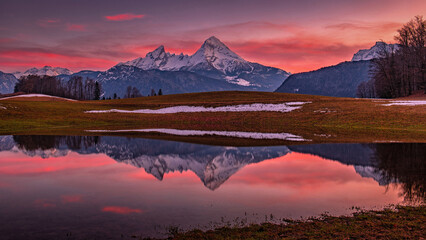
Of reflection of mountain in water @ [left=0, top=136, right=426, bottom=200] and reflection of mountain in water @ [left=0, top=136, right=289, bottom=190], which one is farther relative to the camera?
reflection of mountain in water @ [left=0, top=136, right=289, bottom=190]

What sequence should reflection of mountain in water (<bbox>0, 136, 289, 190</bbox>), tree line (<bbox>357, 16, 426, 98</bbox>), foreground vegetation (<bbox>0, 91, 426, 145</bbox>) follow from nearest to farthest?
reflection of mountain in water (<bbox>0, 136, 289, 190</bbox>)
foreground vegetation (<bbox>0, 91, 426, 145</bbox>)
tree line (<bbox>357, 16, 426, 98</bbox>)

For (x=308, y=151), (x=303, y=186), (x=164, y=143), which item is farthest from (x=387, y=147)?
(x=164, y=143)

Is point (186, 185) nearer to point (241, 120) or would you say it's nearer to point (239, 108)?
point (241, 120)

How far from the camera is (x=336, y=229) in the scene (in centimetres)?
974

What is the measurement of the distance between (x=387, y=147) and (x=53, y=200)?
81.6 feet

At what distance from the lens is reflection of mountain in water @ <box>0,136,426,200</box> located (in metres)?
17.8

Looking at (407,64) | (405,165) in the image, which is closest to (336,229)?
(405,165)

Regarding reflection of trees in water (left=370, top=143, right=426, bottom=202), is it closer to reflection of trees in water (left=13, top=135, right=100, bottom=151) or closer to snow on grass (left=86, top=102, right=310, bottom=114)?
reflection of trees in water (left=13, top=135, right=100, bottom=151)

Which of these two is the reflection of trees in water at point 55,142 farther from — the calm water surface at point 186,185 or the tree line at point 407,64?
the tree line at point 407,64

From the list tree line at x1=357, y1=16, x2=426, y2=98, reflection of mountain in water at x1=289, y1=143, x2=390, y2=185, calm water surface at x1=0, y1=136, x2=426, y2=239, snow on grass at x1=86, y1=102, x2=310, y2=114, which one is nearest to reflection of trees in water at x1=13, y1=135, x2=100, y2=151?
calm water surface at x1=0, y1=136, x2=426, y2=239

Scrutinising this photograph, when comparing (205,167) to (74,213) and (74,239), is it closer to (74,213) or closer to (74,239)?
(74,213)

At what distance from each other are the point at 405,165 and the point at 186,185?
1350cm

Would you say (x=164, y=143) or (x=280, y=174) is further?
(x=164, y=143)

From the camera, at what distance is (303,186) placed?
612 inches
